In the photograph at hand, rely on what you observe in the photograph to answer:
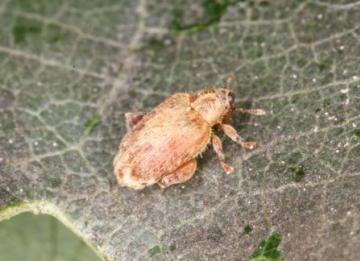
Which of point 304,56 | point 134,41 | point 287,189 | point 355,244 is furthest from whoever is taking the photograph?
point 134,41

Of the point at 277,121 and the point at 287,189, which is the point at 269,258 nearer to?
the point at 287,189

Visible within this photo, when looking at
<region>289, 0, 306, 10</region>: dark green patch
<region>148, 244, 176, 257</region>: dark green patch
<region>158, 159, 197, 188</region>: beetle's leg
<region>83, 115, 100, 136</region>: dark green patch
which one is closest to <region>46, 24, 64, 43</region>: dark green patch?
<region>83, 115, 100, 136</region>: dark green patch

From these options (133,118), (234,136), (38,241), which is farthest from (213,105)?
(38,241)

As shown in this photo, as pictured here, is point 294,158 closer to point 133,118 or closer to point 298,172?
point 298,172

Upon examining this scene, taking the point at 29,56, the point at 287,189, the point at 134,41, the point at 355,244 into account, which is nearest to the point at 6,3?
the point at 29,56

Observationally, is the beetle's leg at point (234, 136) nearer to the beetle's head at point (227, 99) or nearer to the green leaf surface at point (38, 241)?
the beetle's head at point (227, 99)

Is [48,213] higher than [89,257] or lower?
higher

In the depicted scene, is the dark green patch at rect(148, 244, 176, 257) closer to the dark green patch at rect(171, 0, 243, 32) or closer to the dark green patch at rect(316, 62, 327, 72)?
the dark green patch at rect(316, 62, 327, 72)

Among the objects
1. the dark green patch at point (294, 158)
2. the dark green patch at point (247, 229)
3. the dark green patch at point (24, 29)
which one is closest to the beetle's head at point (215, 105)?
the dark green patch at point (294, 158)
